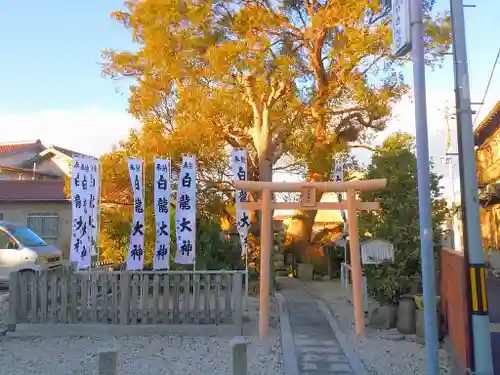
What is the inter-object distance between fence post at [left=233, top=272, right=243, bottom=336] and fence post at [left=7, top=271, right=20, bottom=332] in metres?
4.03

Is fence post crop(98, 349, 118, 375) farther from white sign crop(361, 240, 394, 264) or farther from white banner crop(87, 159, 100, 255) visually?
white sign crop(361, 240, 394, 264)

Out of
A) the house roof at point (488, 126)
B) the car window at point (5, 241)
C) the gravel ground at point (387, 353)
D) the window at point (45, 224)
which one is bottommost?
the gravel ground at point (387, 353)

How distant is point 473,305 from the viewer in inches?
194

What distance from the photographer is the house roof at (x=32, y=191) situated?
22.2m

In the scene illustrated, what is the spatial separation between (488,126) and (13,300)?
21370mm

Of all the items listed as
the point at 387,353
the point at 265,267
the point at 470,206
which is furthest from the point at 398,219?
the point at 470,206

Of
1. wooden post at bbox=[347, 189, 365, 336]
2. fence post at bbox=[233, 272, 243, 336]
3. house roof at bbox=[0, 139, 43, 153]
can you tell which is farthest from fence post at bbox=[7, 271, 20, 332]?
house roof at bbox=[0, 139, 43, 153]

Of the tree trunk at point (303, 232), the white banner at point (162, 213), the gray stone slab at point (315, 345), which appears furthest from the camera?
the tree trunk at point (303, 232)

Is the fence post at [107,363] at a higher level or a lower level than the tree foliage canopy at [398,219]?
lower

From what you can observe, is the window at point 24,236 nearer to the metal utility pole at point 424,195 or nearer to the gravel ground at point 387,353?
the gravel ground at point 387,353

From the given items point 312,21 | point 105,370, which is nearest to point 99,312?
point 105,370

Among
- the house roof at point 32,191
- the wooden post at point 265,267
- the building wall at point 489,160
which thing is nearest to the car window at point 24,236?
the house roof at point 32,191

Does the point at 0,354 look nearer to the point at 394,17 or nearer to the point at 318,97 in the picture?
the point at 394,17

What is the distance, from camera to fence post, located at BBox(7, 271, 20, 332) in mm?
8750
